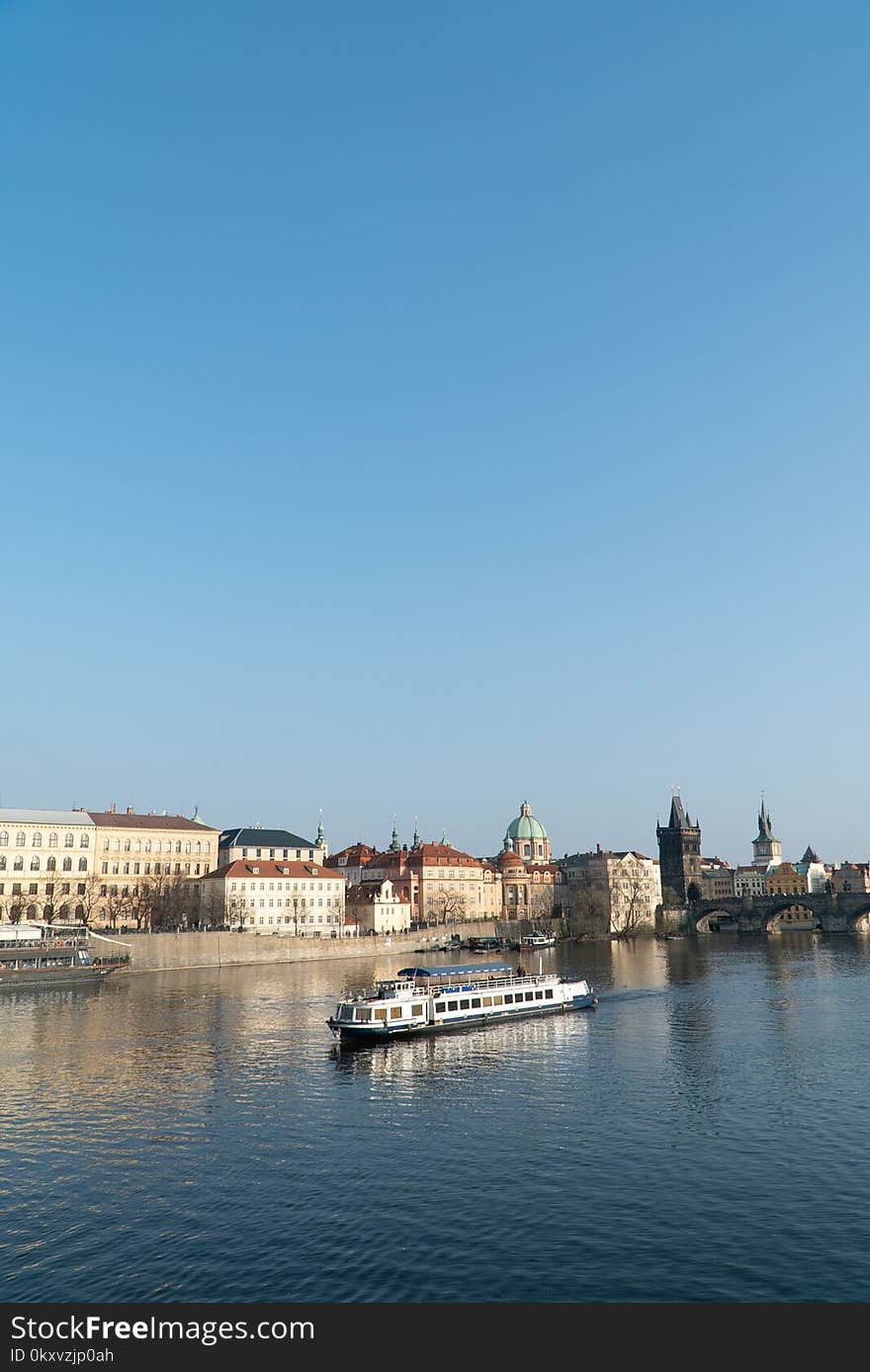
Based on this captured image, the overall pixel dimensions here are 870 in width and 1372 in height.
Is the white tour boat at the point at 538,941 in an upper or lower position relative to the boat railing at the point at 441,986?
lower

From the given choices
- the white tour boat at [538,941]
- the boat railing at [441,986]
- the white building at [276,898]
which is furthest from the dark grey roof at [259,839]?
the boat railing at [441,986]

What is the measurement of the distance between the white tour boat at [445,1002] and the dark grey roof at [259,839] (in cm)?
9311

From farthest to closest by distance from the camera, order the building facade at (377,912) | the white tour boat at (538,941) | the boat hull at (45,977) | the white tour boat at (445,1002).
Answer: the building facade at (377,912) < the white tour boat at (538,941) < the boat hull at (45,977) < the white tour boat at (445,1002)

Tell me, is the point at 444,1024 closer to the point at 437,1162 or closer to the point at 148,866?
the point at 437,1162

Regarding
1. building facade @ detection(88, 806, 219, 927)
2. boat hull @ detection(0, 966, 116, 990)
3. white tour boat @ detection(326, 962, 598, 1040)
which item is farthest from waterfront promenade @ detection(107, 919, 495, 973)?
white tour boat @ detection(326, 962, 598, 1040)

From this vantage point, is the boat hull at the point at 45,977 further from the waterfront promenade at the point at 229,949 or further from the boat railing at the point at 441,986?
the boat railing at the point at 441,986

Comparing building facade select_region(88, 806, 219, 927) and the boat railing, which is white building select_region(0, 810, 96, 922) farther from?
the boat railing

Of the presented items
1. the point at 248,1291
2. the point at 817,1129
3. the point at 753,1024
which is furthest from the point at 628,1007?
the point at 248,1291

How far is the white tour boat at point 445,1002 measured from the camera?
77.1 meters

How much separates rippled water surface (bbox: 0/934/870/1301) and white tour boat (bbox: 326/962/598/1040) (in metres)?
2.21

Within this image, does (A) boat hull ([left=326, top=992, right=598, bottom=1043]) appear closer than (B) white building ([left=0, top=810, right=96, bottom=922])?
Yes

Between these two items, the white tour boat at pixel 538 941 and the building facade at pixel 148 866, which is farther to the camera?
the white tour boat at pixel 538 941

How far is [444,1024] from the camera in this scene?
272 ft

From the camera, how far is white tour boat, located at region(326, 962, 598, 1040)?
77062mm
